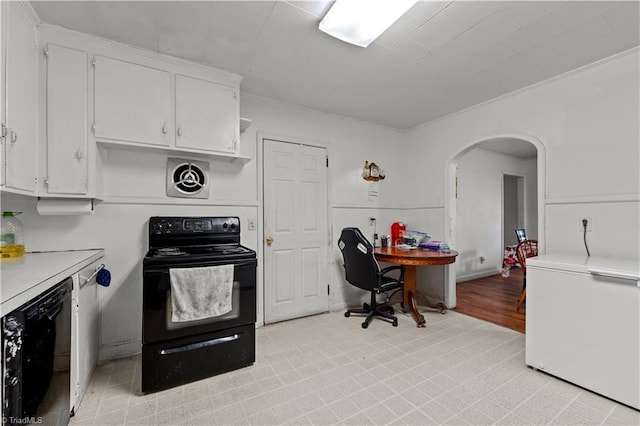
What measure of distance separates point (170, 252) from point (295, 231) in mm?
1352

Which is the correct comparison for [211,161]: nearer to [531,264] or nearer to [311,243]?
[311,243]

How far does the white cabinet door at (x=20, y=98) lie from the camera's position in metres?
1.50

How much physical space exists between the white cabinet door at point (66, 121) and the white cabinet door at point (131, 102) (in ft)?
0.28

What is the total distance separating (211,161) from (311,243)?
1.40 meters

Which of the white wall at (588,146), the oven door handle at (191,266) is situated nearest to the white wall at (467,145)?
the white wall at (588,146)

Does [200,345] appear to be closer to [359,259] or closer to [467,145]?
[359,259]

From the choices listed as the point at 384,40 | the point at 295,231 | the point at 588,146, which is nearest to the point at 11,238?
the point at 295,231

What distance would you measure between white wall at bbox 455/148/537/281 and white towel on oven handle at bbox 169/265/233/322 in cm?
408

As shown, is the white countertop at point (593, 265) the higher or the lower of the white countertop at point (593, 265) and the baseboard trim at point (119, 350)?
the higher

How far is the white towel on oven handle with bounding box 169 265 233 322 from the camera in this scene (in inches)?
73.7

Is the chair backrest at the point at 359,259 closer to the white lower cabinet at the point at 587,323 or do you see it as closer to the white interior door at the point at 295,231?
→ the white interior door at the point at 295,231

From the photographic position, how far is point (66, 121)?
74.4 inches

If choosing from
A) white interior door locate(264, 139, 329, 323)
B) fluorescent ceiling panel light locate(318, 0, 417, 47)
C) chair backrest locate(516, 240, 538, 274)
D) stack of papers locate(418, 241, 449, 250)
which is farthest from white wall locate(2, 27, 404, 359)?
chair backrest locate(516, 240, 538, 274)

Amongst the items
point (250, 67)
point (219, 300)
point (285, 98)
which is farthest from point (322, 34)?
point (219, 300)
